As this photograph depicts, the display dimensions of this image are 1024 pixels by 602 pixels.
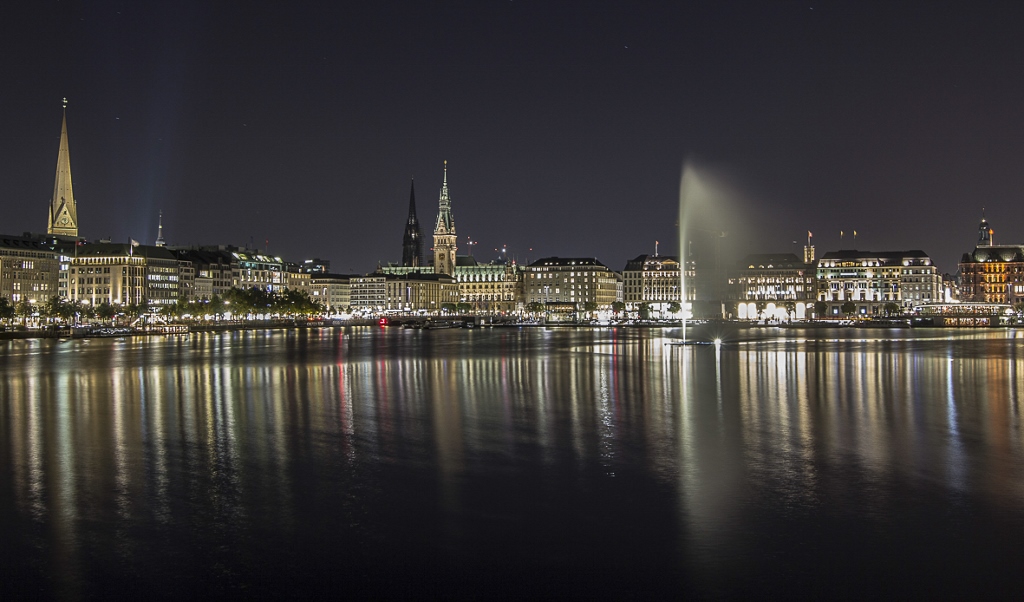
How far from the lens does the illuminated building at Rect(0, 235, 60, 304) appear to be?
455 feet

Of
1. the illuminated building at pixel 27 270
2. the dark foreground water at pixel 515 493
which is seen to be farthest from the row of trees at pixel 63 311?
the dark foreground water at pixel 515 493

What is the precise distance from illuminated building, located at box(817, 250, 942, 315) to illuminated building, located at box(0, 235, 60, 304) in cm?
14427

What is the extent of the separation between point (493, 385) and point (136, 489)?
21.1 m

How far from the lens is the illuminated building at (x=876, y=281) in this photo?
186 metres

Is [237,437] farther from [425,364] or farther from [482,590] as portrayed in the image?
[425,364]

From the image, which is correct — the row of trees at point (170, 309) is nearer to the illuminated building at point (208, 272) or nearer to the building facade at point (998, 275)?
the illuminated building at point (208, 272)

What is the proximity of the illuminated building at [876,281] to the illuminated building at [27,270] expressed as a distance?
5680 inches

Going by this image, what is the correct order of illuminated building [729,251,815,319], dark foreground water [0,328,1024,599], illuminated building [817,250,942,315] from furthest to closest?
illuminated building [729,251,815,319], illuminated building [817,250,942,315], dark foreground water [0,328,1024,599]

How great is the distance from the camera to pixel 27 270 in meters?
143

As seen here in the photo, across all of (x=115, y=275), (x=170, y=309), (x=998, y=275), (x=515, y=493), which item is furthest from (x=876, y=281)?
(x=515, y=493)

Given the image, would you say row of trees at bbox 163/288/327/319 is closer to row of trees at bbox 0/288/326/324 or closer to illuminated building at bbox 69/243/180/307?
row of trees at bbox 0/288/326/324

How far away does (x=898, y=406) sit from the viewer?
A: 92.9 feet

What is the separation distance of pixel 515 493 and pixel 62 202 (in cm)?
17750

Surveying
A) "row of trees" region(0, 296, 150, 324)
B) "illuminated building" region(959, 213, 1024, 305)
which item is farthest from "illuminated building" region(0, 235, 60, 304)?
"illuminated building" region(959, 213, 1024, 305)
